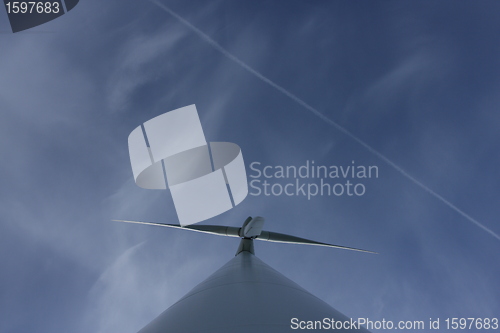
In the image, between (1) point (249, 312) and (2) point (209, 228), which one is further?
(2) point (209, 228)

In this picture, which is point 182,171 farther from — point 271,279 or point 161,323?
point 161,323

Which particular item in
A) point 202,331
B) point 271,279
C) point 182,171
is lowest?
point 202,331

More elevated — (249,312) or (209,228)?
(209,228)

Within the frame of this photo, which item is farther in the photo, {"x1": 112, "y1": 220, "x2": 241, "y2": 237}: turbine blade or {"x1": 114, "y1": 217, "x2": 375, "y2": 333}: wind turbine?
{"x1": 112, "y1": 220, "x2": 241, "y2": 237}: turbine blade

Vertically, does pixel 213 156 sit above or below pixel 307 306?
above

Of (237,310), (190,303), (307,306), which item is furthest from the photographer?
(190,303)

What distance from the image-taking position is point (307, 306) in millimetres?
5719

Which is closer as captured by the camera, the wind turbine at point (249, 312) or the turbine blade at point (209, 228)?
the wind turbine at point (249, 312)

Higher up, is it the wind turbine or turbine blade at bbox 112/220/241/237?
turbine blade at bbox 112/220/241/237

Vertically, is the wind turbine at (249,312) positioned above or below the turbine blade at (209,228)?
below

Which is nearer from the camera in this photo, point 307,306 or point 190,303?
point 307,306

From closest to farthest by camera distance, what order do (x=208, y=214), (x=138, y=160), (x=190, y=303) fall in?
(x=190, y=303), (x=138, y=160), (x=208, y=214)

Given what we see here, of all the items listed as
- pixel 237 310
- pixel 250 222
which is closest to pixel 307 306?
pixel 237 310

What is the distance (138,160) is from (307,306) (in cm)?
1651
